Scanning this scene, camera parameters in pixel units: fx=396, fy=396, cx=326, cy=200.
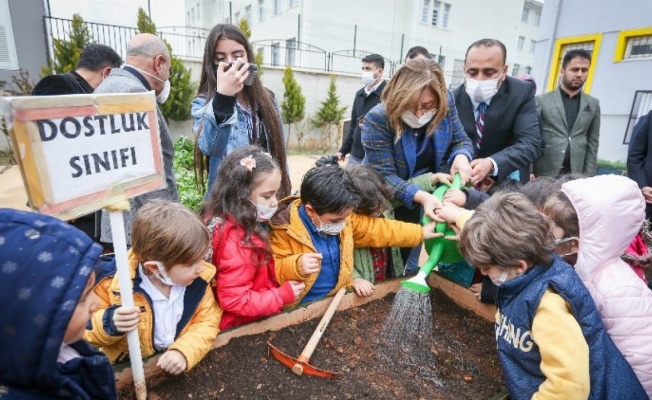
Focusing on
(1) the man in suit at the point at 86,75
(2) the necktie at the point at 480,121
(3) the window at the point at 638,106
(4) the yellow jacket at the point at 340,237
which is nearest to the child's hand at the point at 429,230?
(4) the yellow jacket at the point at 340,237

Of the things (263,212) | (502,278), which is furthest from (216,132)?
(502,278)

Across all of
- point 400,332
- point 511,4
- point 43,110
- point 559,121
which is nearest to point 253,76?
point 43,110

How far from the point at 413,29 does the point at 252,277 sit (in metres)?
20.8

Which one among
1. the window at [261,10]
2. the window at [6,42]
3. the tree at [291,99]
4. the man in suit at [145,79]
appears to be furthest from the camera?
the window at [261,10]

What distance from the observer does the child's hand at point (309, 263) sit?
5.95 feet

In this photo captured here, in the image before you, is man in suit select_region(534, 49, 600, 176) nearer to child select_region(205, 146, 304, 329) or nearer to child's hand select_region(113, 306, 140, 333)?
child select_region(205, 146, 304, 329)

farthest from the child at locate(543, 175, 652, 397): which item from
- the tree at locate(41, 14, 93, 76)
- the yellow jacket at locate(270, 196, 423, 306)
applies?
the tree at locate(41, 14, 93, 76)

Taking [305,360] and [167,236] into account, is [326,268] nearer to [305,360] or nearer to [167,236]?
[305,360]

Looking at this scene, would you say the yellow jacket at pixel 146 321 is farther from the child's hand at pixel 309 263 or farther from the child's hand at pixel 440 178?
the child's hand at pixel 440 178

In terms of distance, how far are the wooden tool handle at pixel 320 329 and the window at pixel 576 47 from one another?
9.33 meters

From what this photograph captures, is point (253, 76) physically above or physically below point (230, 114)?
above

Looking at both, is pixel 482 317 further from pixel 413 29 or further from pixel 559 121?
pixel 413 29

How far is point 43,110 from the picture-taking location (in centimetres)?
92

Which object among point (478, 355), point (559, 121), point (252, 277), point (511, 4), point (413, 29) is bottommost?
point (478, 355)
